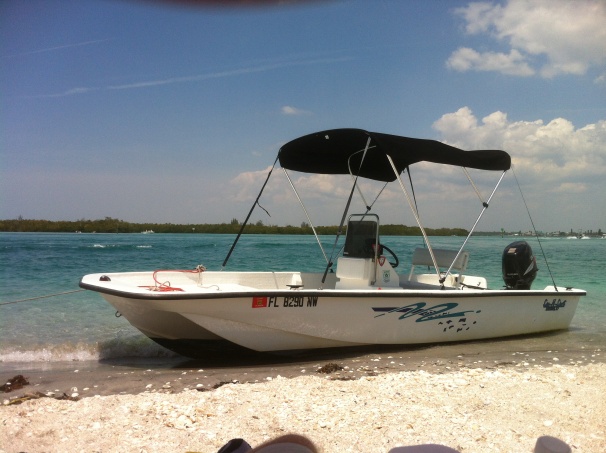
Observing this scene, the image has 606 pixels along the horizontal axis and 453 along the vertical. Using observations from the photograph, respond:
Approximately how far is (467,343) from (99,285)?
5462mm

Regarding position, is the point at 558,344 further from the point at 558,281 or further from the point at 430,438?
the point at 558,281

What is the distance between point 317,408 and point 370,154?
5.20m

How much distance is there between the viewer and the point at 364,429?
3664 mm

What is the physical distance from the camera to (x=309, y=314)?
21.2ft

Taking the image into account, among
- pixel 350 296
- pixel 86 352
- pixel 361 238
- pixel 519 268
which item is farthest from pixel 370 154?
pixel 86 352

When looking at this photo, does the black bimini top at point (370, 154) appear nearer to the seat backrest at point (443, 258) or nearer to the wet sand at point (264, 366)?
the seat backrest at point (443, 258)

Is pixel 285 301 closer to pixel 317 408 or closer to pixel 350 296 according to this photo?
pixel 350 296

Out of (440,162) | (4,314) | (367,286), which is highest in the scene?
(440,162)

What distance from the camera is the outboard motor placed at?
881cm

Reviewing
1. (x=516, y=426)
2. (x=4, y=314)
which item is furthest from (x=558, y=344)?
(x=4, y=314)

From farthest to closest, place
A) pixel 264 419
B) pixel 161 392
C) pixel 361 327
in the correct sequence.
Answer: pixel 361 327 < pixel 161 392 < pixel 264 419

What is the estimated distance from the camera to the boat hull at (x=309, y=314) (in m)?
5.97

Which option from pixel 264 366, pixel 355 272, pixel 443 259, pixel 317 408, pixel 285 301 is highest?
pixel 443 259

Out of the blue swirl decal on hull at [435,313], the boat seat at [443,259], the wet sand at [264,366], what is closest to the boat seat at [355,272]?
the blue swirl decal on hull at [435,313]
